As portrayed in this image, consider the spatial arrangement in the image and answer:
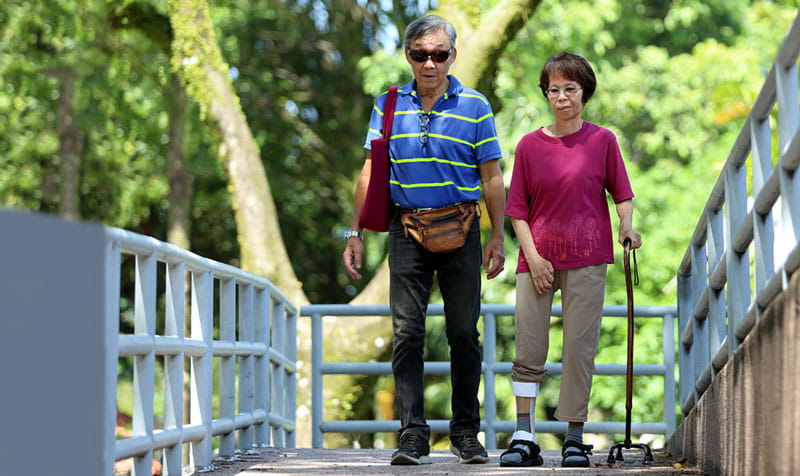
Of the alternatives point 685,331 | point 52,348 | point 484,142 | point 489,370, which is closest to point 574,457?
point 484,142

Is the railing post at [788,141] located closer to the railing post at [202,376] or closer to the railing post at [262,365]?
the railing post at [202,376]

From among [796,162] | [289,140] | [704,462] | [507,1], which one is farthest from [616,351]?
[796,162]

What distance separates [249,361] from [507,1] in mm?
8017

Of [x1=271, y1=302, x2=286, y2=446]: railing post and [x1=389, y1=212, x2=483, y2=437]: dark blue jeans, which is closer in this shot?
[x1=389, y1=212, x2=483, y2=437]: dark blue jeans

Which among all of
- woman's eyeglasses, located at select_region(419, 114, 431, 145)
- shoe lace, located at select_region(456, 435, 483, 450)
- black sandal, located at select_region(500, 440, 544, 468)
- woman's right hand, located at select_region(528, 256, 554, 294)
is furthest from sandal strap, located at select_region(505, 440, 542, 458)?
woman's eyeglasses, located at select_region(419, 114, 431, 145)

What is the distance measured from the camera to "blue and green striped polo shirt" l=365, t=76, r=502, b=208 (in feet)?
20.3

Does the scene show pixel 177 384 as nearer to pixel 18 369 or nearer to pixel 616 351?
pixel 18 369

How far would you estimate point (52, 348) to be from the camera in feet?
12.9

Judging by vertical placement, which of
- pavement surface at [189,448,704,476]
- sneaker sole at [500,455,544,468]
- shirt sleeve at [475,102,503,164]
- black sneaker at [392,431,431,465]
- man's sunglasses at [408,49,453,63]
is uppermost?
man's sunglasses at [408,49,453,63]

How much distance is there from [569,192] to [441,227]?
59 cm

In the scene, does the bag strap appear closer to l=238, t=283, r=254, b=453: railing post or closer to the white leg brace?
the white leg brace

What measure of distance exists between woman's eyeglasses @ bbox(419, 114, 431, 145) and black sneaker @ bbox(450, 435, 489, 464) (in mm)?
1403

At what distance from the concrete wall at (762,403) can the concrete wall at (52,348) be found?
2.09 meters

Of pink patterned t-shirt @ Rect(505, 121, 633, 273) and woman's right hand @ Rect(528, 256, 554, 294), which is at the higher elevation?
pink patterned t-shirt @ Rect(505, 121, 633, 273)
